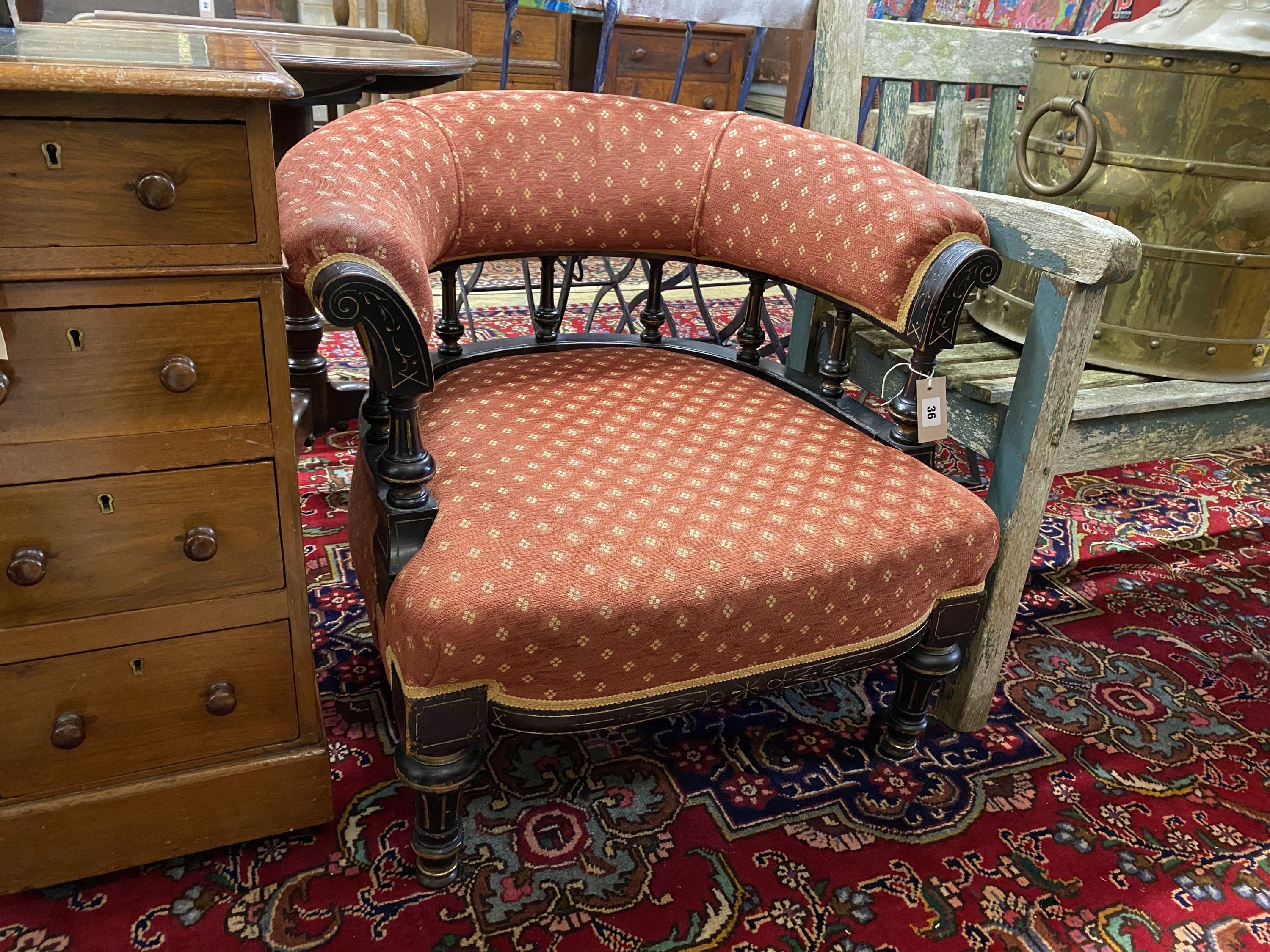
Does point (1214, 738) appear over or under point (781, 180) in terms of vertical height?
under

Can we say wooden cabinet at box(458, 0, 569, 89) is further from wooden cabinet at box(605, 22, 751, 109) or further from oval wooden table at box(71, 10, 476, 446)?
oval wooden table at box(71, 10, 476, 446)

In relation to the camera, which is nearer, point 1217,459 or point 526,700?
point 526,700

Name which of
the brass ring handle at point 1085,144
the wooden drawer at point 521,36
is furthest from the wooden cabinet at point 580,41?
the brass ring handle at point 1085,144

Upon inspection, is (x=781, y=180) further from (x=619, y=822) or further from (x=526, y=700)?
(x=619, y=822)

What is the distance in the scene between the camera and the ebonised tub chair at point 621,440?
1082 mm

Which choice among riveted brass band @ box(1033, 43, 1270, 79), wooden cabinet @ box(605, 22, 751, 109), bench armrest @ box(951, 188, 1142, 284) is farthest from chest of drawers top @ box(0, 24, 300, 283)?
wooden cabinet @ box(605, 22, 751, 109)

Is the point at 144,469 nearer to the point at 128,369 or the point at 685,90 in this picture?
the point at 128,369

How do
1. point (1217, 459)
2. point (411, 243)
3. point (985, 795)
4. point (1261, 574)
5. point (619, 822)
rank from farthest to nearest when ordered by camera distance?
point (1217, 459) < point (1261, 574) < point (985, 795) < point (619, 822) < point (411, 243)

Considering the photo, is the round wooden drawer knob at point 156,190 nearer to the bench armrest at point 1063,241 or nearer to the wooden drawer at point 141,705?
the wooden drawer at point 141,705

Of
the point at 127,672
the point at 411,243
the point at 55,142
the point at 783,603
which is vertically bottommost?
the point at 127,672

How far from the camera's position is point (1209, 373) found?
175cm

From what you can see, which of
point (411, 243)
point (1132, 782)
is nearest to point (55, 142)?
point (411, 243)

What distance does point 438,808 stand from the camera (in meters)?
1.24

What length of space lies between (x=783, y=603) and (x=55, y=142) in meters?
0.94
